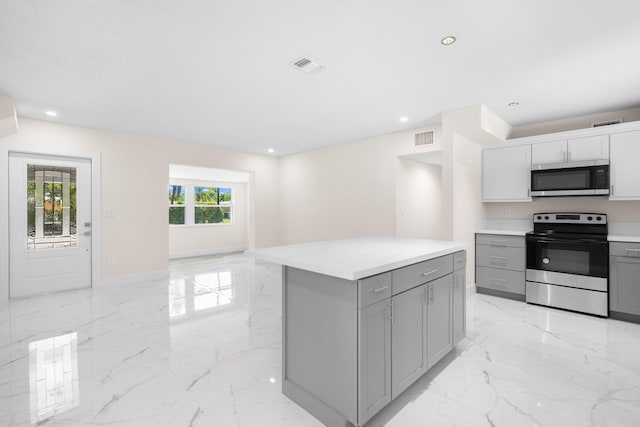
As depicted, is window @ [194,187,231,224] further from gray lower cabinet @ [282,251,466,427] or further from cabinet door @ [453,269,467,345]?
cabinet door @ [453,269,467,345]

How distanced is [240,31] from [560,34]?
234 centimetres

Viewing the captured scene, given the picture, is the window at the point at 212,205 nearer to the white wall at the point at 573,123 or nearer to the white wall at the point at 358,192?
the white wall at the point at 358,192

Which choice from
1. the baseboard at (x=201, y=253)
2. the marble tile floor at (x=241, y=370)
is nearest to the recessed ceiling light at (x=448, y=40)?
the marble tile floor at (x=241, y=370)

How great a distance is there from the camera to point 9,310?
363 centimetres

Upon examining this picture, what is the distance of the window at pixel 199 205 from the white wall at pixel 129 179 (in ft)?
8.26

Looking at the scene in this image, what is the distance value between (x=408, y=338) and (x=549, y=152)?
349 centimetres

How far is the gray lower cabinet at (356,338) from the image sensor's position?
1556mm

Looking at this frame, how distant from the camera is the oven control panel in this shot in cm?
354

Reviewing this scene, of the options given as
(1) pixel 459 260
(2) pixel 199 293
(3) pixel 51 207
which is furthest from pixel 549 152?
(3) pixel 51 207

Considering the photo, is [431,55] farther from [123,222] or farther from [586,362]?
[123,222]

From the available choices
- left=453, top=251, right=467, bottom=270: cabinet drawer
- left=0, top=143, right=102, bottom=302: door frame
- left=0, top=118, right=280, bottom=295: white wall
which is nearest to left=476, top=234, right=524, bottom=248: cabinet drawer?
left=453, top=251, right=467, bottom=270: cabinet drawer

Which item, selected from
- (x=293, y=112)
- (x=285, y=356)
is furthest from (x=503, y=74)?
(x=285, y=356)

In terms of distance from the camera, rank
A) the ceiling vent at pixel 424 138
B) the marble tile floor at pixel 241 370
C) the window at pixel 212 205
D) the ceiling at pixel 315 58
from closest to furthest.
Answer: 1. the marble tile floor at pixel 241 370
2. the ceiling at pixel 315 58
3. the ceiling vent at pixel 424 138
4. the window at pixel 212 205

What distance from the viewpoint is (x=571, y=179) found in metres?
3.65
